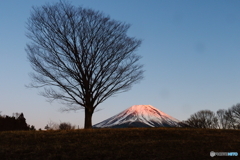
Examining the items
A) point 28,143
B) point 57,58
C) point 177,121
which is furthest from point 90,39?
point 177,121

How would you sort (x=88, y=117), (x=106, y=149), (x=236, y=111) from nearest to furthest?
(x=106, y=149) < (x=88, y=117) < (x=236, y=111)

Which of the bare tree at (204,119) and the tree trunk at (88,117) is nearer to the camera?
the tree trunk at (88,117)

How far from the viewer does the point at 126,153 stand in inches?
391

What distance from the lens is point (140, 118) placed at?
98.4ft

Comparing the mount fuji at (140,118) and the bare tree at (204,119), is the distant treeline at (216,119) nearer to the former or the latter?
the bare tree at (204,119)

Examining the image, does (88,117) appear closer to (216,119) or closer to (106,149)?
(106,149)

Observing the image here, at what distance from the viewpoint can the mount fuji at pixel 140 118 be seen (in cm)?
2992

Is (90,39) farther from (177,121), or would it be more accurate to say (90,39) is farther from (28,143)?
(177,121)

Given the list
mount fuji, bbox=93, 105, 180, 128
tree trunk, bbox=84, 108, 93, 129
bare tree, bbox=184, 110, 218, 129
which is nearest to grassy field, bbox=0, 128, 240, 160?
tree trunk, bbox=84, 108, 93, 129

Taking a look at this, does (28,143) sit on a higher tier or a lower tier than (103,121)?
lower

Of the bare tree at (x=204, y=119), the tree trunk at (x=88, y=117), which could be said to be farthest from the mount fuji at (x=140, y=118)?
the bare tree at (x=204, y=119)

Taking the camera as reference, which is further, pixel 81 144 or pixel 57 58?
pixel 57 58

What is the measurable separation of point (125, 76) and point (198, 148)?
11810mm

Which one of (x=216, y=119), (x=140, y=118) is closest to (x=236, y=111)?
(x=216, y=119)
